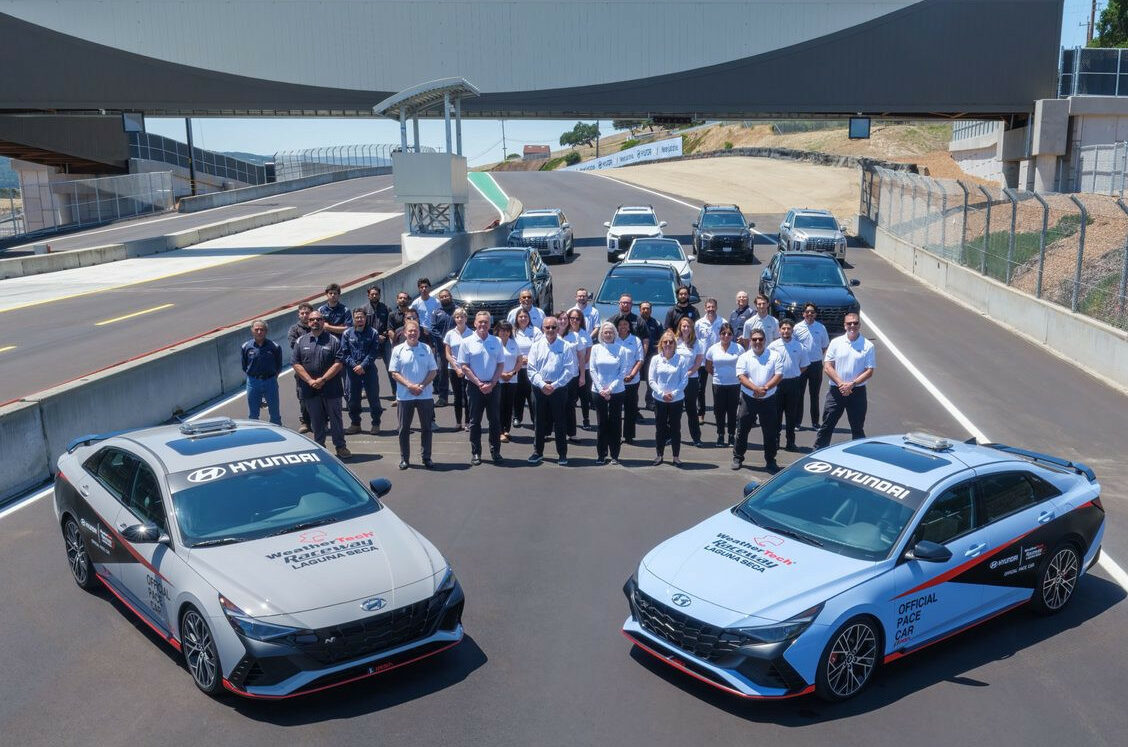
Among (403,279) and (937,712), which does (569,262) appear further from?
(937,712)

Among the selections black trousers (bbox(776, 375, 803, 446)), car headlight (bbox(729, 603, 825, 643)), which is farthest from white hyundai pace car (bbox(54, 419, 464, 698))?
black trousers (bbox(776, 375, 803, 446))

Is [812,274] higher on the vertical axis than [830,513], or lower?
higher

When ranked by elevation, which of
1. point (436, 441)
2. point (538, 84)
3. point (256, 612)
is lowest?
point (436, 441)

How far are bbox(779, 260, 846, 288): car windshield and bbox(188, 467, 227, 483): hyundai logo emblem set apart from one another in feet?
47.3

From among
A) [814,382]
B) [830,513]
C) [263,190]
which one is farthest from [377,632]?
[263,190]

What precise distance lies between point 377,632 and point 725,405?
7.14m

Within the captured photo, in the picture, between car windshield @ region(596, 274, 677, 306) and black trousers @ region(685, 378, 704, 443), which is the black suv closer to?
car windshield @ region(596, 274, 677, 306)

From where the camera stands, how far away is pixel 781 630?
6.21 metres

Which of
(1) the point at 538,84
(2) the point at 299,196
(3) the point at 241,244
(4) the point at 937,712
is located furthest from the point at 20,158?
(4) the point at 937,712

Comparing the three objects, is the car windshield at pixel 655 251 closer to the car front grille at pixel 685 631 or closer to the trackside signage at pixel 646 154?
the car front grille at pixel 685 631

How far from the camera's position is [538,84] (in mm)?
38594

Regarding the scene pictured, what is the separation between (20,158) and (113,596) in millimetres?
56840

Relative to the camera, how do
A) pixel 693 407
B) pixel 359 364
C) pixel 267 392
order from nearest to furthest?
pixel 267 392
pixel 693 407
pixel 359 364

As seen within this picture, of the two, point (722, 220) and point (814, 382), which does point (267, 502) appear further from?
point (722, 220)
